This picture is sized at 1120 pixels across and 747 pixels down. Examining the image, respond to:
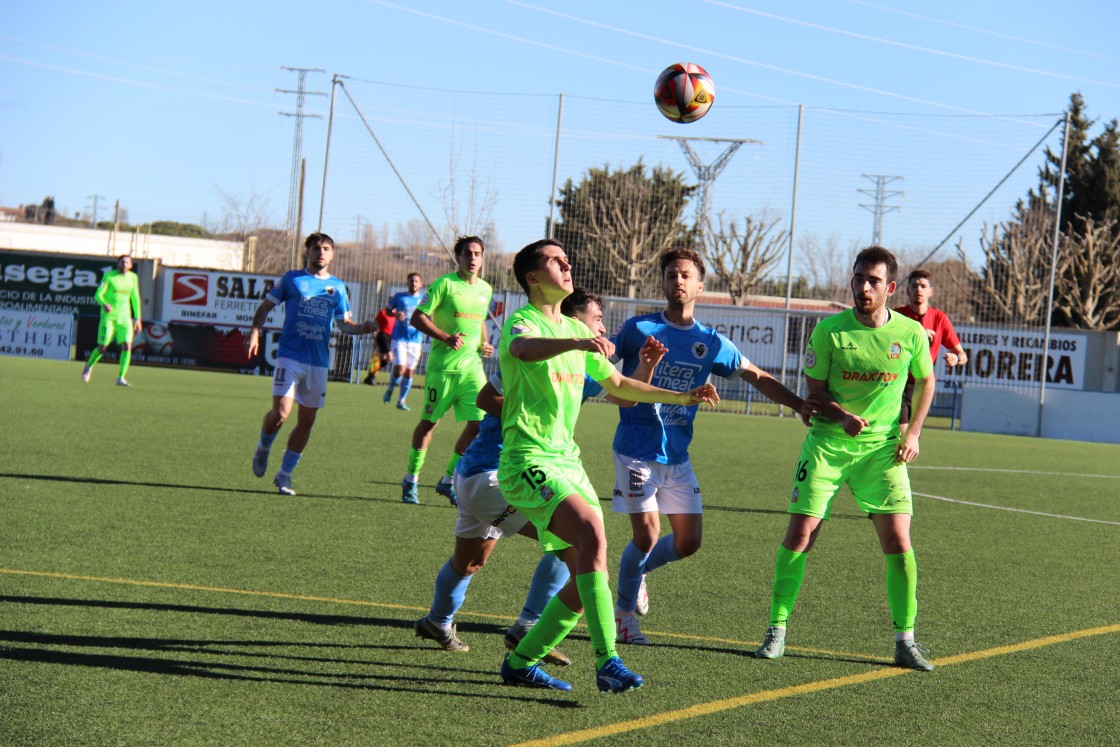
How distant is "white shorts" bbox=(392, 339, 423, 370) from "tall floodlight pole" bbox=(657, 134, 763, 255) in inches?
398

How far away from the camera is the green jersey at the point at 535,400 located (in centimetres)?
488

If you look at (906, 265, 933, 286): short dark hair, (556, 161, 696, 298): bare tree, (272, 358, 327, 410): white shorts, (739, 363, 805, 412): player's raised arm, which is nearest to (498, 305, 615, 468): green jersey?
(739, 363, 805, 412): player's raised arm

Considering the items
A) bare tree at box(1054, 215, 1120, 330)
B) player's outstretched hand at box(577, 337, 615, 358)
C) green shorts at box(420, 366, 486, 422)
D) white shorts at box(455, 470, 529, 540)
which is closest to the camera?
player's outstretched hand at box(577, 337, 615, 358)

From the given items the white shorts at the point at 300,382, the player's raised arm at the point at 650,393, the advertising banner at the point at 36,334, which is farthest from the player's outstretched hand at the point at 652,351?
the advertising banner at the point at 36,334

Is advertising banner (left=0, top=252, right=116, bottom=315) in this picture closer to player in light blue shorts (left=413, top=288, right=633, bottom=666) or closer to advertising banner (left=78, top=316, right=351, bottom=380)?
advertising banner (left=78, top=316, right=351, bottom=380)

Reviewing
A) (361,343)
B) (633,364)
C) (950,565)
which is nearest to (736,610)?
(633,364)

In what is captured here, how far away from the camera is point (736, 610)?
6.87 metres

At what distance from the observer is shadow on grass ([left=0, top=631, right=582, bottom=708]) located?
5.00 m

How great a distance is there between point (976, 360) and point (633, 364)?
2299 centimetres

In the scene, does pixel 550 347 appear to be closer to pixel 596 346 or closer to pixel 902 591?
pixel 596 346

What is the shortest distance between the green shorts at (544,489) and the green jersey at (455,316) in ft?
19.1

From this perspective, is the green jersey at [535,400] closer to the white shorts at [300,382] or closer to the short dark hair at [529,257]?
the short dark hair at [529,257]

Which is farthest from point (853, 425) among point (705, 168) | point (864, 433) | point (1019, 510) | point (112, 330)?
point (705, 168)

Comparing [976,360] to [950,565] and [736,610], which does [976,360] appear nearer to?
[950,565]
